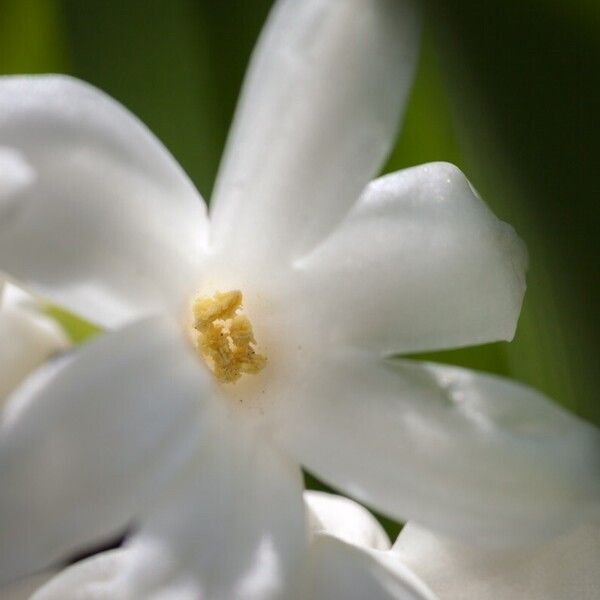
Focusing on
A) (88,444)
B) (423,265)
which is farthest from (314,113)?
(88,444)

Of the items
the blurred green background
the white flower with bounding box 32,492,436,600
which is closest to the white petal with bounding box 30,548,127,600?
the white flower with bounding box 32,492,436,600

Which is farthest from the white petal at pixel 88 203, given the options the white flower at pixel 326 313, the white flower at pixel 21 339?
the white flower at pixel 21 339

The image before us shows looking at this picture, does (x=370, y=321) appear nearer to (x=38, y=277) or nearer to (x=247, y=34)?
(x=38, y=277)

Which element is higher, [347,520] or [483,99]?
[483,99]

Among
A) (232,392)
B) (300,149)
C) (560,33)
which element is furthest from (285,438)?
(560,33)

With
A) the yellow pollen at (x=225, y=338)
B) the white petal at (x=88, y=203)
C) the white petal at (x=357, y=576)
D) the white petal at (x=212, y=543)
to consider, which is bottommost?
the white petal at (x=357, y=576)

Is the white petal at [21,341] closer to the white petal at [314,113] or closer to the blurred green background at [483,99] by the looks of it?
the blurred green background at [483,99]

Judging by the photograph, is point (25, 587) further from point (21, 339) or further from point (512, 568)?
point (512, 568)
